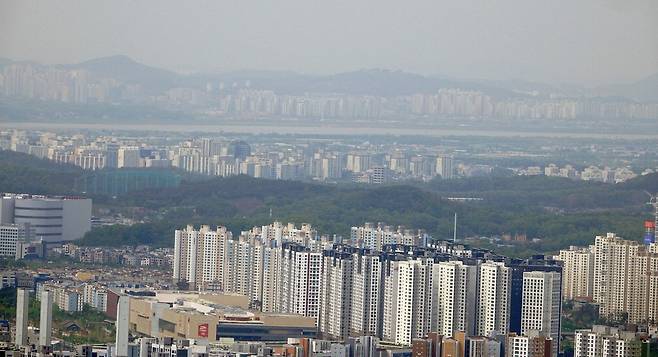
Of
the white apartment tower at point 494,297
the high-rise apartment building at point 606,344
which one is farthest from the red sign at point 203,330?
the high-rise apartment building at point 606,344

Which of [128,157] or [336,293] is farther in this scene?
[128,157]

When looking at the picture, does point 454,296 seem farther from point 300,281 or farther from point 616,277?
point 616,277

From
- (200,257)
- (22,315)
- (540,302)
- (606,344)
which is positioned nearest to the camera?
(606,344)

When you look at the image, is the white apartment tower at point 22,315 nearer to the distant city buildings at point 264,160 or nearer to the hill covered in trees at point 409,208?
the hill covered in trees at point 409,208

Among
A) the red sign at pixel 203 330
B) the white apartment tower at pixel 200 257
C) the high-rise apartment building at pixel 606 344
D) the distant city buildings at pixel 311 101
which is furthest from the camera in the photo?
the distant city buildings at pixel 311 101

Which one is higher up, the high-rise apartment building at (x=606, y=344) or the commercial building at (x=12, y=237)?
the high-rise apartment building at (x=606, y=344)

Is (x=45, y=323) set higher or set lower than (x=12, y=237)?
higher

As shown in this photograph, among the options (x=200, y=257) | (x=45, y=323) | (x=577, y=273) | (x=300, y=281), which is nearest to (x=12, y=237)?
(x=200, y=257)
